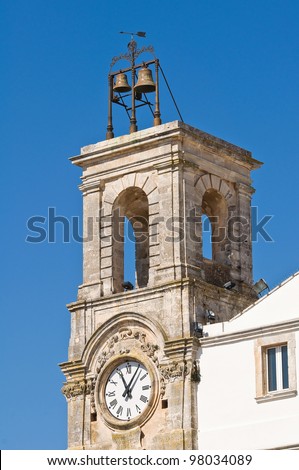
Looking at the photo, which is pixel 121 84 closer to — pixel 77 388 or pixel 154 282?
pixel 154 282

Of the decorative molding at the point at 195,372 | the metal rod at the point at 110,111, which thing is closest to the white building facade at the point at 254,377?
the decorative molding at the point at 195,372

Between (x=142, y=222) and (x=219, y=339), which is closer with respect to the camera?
(x=219, y=339)

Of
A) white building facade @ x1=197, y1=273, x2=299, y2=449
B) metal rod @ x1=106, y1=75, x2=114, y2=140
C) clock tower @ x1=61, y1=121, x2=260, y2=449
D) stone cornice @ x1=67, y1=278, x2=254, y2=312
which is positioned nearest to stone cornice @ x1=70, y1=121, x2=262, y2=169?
clock tower @ x1=61, y1=121, x2=260, y2=449

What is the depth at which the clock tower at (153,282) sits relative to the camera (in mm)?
65500

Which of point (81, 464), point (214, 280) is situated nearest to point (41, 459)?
point (81, 464)

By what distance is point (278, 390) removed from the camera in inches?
2484

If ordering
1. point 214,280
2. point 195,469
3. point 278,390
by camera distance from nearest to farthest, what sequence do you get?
point 195,469 → point 278,390 → point 214,280

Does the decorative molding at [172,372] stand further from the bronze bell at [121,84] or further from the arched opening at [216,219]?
the bronze bell at [121,84]

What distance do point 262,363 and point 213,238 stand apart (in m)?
7.25

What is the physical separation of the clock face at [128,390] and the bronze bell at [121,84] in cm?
922

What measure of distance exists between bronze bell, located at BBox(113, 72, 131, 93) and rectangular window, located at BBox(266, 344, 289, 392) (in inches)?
442

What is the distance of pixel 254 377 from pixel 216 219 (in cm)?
774

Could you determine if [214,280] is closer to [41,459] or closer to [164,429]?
[164,429]

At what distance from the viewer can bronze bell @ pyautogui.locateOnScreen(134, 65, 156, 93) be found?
70000 mm
